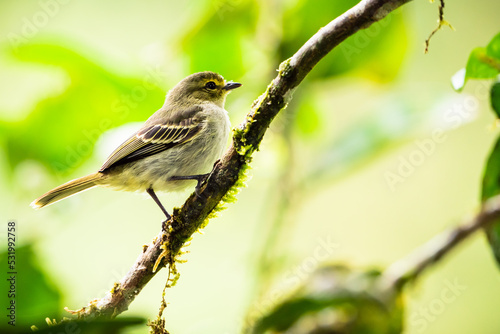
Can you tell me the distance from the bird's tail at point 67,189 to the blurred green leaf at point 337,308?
1870mm

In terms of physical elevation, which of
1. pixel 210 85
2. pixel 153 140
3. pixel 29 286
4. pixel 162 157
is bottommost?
pixel 29 286

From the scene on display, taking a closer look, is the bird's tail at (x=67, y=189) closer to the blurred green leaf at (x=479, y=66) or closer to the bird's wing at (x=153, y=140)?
the bird's wing at (x=153, y=140)

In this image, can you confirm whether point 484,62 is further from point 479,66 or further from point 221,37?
point 221,37

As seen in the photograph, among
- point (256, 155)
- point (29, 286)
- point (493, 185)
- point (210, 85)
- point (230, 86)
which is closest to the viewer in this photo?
point (493, 185)

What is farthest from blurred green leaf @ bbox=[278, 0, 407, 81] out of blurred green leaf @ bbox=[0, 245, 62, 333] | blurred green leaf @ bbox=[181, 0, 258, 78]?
blurred green leaf @ bbox=[0, 245, 62, 333]

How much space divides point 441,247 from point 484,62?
79 cm

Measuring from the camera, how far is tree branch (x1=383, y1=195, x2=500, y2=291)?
137 centimetres

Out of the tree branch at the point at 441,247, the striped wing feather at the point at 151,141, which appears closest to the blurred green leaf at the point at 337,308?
the tree branch at the point at 441,247

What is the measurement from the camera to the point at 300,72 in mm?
1717

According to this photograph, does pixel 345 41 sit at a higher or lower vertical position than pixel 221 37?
lower

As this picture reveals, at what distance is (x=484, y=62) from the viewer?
184cm

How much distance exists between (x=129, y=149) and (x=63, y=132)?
453 mm

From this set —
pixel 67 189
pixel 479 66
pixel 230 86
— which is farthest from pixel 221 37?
pixel 479 66

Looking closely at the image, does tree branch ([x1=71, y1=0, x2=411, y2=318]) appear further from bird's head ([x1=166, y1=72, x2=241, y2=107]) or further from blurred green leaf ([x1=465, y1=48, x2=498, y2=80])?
bird's head ([x1=166, y1=72, x2=241, y2=107])
